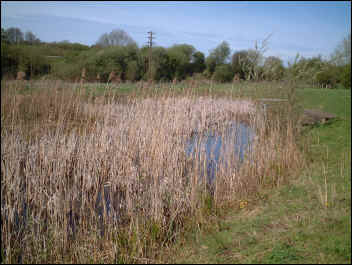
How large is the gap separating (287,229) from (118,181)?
2.12 m

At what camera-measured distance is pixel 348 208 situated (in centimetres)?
277

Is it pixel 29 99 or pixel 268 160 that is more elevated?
pixel 29 99

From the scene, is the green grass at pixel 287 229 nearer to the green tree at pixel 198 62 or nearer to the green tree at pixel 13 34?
the green tree at pixel 13 34

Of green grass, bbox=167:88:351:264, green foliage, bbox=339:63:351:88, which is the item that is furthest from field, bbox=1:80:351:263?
green foliage, bbox=339:63:351:88

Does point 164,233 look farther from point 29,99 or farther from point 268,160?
point 29,99

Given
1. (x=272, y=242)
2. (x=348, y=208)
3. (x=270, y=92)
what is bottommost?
(x=272, y=242)

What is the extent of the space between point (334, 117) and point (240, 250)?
645cm

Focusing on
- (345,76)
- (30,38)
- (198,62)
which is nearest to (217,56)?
(198,62)

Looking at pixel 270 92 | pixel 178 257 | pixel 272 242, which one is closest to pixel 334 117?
pixel 270 92

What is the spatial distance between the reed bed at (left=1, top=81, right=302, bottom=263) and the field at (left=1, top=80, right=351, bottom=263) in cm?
2

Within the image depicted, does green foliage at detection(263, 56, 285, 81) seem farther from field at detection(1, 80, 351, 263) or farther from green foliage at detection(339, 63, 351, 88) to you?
green foliage at detection(339, 63, 351, 88)

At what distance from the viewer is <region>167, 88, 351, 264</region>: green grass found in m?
2.25

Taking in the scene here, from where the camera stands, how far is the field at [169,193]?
2482 millimetres

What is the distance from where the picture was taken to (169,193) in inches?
129
